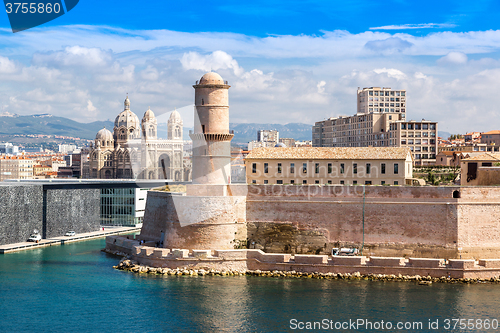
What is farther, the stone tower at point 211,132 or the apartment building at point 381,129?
the apartment building at point 381,129

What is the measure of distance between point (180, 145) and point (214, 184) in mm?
80850

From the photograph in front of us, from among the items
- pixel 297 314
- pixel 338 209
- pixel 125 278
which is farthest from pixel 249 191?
pixel 297 314

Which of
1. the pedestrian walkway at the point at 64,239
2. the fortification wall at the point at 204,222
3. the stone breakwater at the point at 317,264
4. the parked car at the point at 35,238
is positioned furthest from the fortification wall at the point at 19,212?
→ the fortification wall at the point at 204,222

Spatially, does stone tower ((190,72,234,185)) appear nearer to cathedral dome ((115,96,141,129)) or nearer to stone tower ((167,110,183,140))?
stone tower ((167,110,183,140))

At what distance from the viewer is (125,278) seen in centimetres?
3528

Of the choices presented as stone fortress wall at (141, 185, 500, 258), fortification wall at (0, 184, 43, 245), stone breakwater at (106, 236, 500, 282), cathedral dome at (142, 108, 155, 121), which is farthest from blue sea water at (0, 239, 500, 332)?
cathedral dome at (142, 108, 155, 121)

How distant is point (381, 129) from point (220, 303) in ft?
220

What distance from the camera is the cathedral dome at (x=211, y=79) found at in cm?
3931

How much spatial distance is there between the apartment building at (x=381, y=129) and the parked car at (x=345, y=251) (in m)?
47.6

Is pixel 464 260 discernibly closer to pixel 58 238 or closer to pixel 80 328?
pixel 80 328

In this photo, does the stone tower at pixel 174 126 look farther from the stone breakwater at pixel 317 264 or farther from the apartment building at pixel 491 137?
the stone breakwater at pixel 317 264

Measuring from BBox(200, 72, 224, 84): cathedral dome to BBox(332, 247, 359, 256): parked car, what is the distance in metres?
13.5

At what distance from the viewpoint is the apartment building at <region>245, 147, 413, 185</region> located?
44000 millimetres

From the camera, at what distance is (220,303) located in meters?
29.8
